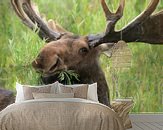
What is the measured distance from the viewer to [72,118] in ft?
13.8

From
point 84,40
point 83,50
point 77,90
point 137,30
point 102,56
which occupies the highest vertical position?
point 137,30

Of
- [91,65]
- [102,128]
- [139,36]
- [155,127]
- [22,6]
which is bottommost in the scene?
[155,127]

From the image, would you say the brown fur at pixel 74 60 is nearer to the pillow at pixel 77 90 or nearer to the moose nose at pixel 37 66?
the moose nose at pixel 37 66

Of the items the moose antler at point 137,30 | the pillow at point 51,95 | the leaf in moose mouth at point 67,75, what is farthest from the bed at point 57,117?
the moose antler at point 137,30

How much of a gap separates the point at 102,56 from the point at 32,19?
1305mm

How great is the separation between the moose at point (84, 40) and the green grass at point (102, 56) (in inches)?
4.2

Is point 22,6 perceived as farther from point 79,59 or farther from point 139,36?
point 139,36

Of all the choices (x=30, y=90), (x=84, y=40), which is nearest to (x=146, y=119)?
(x=84, y=40)

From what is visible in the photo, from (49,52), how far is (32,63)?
34cm

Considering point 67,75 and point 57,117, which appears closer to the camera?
point 57,117

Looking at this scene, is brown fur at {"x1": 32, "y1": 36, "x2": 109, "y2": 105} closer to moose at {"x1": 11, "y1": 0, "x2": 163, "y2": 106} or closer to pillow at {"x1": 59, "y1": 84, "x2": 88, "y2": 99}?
moose at {"x1": 11, "y1": 0, "x2": 163, "y2": 106}

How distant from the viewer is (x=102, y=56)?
21.2ft

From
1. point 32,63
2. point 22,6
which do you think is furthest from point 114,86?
point 22,6

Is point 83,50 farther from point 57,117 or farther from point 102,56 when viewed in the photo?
point 57,117
